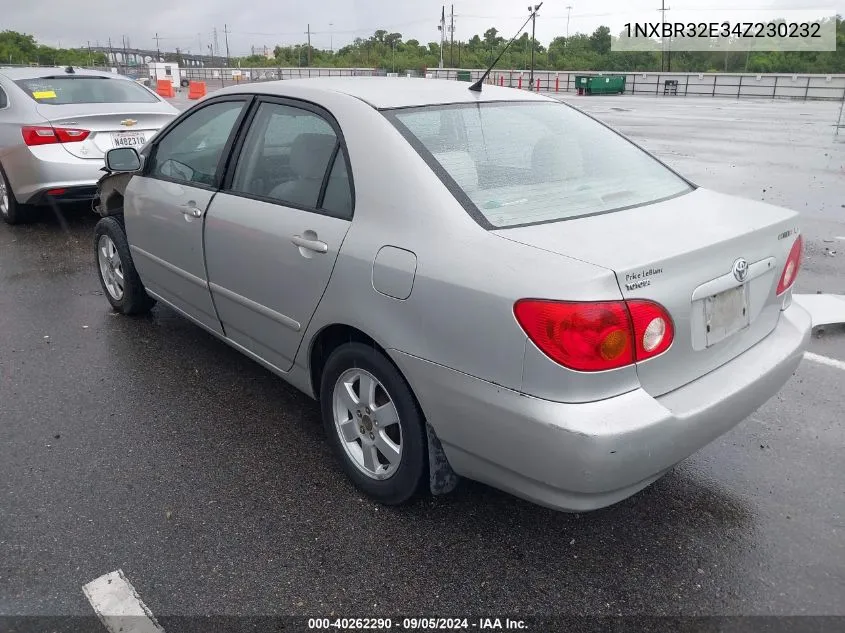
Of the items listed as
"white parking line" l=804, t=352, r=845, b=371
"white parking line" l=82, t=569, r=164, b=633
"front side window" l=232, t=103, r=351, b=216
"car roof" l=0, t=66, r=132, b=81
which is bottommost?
"white parking line" l=82, t=569, r=164, b=633

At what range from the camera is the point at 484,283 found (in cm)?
223

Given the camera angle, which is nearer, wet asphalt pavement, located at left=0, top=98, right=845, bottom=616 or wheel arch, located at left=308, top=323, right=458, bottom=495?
wet asphalt pavement, located at left=0, top=98, right=845, bottom=616

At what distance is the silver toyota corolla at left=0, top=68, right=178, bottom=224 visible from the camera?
6.88 meters

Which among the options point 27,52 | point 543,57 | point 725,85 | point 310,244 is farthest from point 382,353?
point 27,52

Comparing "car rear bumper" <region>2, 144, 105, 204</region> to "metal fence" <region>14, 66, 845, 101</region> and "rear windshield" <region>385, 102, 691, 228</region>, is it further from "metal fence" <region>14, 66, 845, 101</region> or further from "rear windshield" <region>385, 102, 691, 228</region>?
"metal fence" <region>14, 66, 845, 101</region>

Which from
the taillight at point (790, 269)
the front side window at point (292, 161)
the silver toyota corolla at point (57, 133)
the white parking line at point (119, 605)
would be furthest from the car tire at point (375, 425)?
the silver toyota corolla at point (57, 133)

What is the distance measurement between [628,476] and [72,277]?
5329 mm

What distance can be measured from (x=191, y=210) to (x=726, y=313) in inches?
102

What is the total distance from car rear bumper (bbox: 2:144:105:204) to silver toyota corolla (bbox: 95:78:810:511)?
3868mm

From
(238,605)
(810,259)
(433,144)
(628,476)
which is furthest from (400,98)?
(810,259)

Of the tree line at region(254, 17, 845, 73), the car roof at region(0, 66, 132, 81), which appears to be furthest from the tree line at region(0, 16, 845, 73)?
the car roof at region(0, 66, 132, 81)

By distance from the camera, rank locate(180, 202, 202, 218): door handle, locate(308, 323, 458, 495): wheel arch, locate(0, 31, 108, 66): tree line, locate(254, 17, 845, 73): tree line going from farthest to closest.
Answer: locate(0, 31, 108, 66): tree line
locate(254, 17, 845, 73): tree line
locate(180, 202, 202, 218): door handle
locate(308, 323, 458, 495): wheel arch

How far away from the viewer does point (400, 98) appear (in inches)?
121

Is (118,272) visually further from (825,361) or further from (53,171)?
(825,361)
